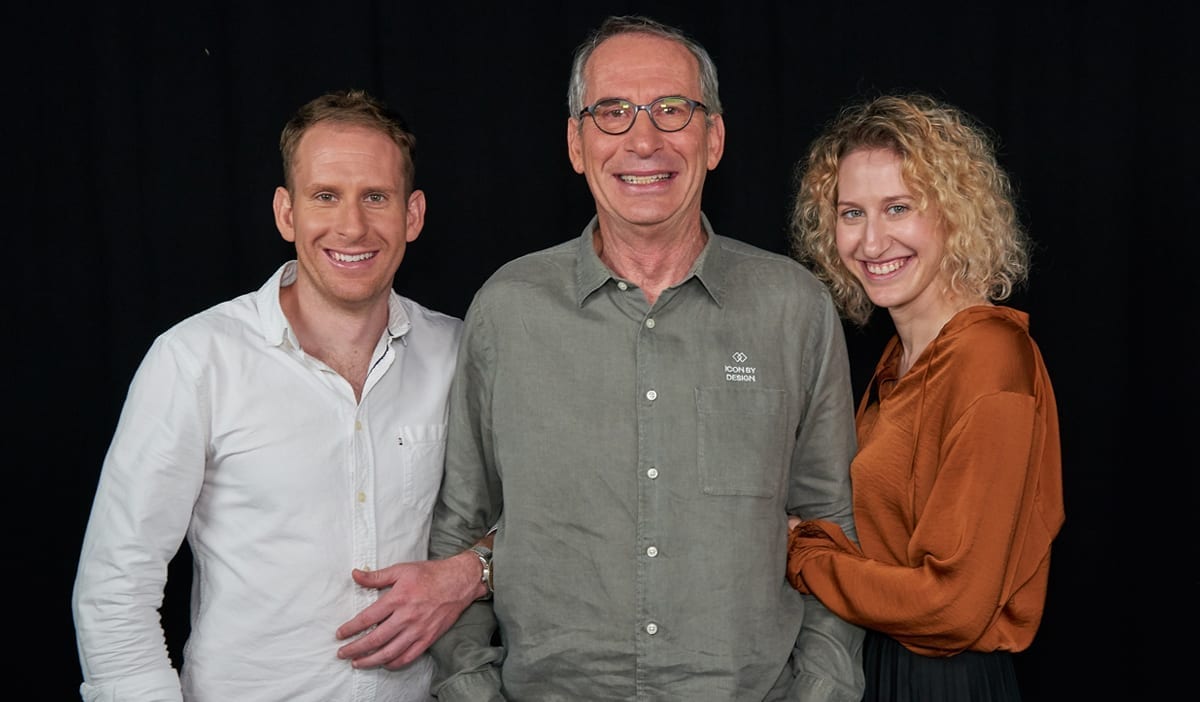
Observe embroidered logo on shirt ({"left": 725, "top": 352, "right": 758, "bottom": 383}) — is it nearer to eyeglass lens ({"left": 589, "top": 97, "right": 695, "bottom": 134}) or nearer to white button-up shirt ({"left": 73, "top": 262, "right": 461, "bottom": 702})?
eyeglass lens ({"left": 589, "top": 97, "right": 695, "bottom": 134})

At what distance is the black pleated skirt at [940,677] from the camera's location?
2230mm

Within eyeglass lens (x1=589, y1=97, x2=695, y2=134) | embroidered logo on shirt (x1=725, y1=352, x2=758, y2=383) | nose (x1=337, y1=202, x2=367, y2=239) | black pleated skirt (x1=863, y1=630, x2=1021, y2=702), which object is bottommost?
black pleated skirt (x1=863, y1=630, x2=1021, y2=702)

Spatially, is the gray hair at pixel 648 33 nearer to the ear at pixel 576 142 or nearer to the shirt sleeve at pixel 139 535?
the ear at pixel 576 142

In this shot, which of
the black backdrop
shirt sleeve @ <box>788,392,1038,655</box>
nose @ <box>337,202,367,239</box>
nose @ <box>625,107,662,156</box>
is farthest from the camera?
the black backdrop

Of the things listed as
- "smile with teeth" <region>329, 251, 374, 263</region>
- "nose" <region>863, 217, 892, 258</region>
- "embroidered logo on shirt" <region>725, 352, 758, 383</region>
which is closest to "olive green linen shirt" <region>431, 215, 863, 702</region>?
"embroidered logo on shirt" <region>725, 352, 758, 383</region>

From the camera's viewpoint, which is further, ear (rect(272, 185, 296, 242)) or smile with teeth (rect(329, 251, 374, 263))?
ear (rect(272, 185, 296, 242))

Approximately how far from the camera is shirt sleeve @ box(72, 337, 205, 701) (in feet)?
7.02

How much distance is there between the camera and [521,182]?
3.23 metres

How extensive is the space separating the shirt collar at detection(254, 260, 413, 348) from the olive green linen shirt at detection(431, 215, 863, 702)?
21 centimetres

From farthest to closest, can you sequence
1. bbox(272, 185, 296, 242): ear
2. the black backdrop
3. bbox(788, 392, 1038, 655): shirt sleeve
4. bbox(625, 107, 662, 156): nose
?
1. the black backdrop
2. bbox(272, 185, 296, 242): ear
3. bbox(625, 107, 662, 156): nose
4. bbox(788, 392, 1038, 655): shirt sleeve

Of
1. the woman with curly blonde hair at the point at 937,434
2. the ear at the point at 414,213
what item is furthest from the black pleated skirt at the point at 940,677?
the ear at the point at 414,213

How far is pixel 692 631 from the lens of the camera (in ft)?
6.98

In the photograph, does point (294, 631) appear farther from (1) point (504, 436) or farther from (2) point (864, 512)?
(2) point (864, 512)

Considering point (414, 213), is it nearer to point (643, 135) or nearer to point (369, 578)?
point (643, 135)
